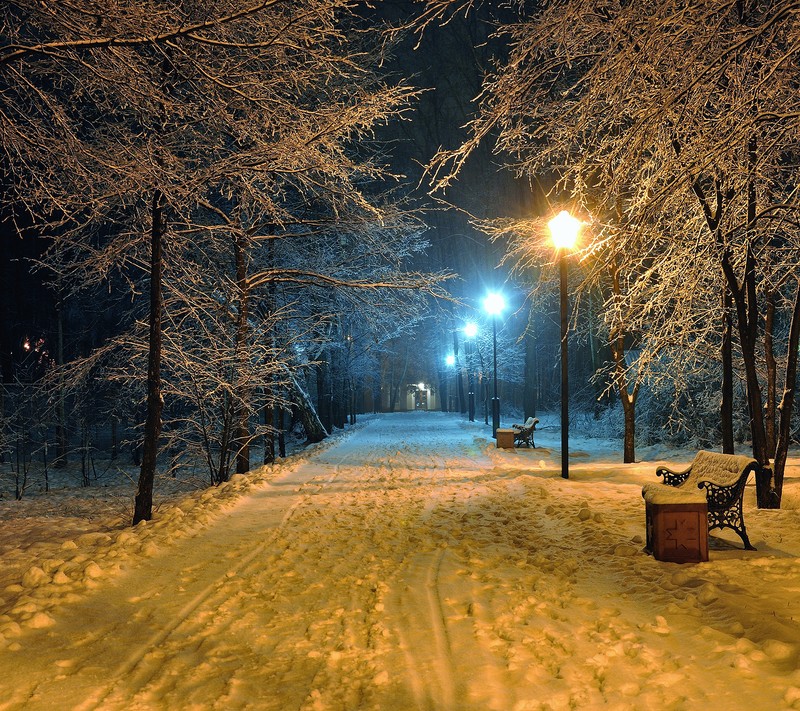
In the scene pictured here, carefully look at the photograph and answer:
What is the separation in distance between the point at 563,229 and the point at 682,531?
6.96 meters

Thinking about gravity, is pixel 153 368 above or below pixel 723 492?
above

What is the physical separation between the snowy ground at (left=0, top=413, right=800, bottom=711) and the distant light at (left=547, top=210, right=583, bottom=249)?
5296mm

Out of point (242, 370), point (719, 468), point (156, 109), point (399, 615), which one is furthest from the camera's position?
point (242, 370)

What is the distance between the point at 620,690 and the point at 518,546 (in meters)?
3.25

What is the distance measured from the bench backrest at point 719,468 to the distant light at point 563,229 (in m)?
4.99

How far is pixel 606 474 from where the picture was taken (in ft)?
39.8

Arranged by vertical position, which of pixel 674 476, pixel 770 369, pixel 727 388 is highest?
pixel 770 369

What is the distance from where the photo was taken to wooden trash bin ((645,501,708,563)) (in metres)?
5.48

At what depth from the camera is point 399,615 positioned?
4379mm

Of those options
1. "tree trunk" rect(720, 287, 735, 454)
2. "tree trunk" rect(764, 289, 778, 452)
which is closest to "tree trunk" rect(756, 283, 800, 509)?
"tree trunk" rect(764, 289, 778, 452)

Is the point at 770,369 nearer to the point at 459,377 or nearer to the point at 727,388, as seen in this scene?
the point at 727,388

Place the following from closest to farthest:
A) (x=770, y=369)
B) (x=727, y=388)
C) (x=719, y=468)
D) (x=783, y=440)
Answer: (x=719, y=468) → (x=783, y=440) → (x=770, y=369) → (x=727, y=388)

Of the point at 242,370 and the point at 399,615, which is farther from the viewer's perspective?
the point at 242,370

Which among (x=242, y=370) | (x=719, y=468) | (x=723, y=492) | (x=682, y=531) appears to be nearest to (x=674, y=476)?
(x=719, y=468)
